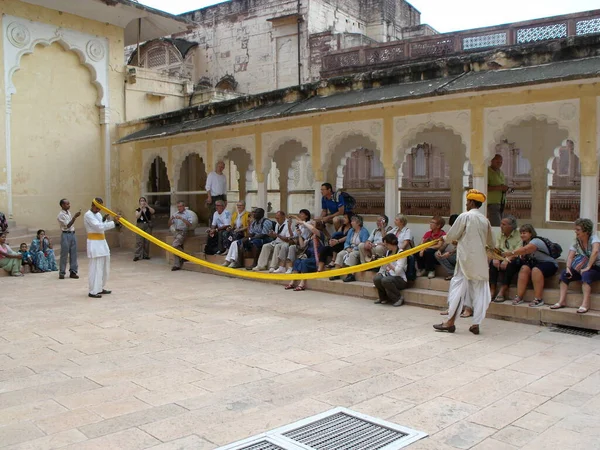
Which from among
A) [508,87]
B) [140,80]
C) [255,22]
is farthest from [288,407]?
[255,22]

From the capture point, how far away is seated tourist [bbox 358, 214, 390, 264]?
961 centimetres

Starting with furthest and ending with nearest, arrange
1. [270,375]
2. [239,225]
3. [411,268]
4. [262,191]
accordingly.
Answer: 1. [262,191]
2. [239,225]
3. [411,268]
4. [270,375]

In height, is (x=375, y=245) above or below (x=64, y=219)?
below

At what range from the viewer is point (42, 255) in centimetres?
1298

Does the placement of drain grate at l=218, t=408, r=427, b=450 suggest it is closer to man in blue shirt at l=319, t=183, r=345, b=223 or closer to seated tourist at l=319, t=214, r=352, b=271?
seated tourist at l=319, t=214, r=352, b=271

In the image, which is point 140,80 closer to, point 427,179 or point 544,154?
point 427,179

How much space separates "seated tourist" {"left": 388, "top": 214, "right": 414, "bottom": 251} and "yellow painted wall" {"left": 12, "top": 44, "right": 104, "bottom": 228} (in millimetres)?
10449

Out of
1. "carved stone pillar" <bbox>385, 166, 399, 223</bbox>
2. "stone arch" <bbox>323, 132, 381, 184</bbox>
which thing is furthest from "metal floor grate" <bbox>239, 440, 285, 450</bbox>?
"stone arch" <bbox>323, 132, 381, 184</bbox>

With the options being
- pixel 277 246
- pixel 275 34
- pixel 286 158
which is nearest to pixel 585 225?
pixel 277 246

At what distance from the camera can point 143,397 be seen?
Result: 4.90 m

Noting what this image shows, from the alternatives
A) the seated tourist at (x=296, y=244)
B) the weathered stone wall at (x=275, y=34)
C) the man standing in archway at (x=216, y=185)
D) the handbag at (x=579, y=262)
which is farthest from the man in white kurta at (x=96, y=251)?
the weathered stone wall at (x=275, y=34)

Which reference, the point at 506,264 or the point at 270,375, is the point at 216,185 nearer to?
the point at 506,264

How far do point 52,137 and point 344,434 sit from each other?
14.4 metres

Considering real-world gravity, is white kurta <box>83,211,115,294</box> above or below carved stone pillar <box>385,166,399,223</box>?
below
